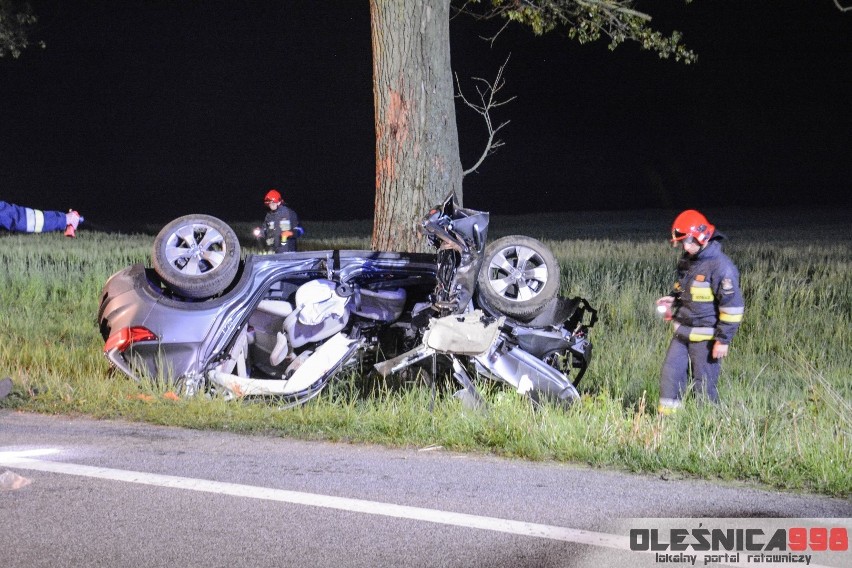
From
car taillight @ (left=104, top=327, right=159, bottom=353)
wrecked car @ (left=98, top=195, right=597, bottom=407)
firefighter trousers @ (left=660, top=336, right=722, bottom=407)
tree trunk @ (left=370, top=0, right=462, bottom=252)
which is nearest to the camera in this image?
wrecked car @ (left=98, top=195, right=597, bottom=407)

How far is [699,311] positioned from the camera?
7.27 meters

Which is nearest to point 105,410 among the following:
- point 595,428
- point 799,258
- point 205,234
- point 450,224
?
point 205,234

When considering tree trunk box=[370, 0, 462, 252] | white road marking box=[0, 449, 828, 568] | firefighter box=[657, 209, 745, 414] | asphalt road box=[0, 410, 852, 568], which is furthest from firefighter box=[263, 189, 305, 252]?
white road marking box=[0, 449, 828, 568]

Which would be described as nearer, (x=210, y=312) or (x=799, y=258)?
(x=210, y=312)

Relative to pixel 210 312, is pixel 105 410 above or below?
below

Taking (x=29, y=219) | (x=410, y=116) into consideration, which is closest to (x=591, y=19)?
(x=410, y=116)

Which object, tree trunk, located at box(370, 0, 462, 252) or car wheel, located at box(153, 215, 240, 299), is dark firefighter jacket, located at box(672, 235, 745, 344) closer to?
car wheel, located at box(153, 215, 240, 299)

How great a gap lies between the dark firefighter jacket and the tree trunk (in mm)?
3873

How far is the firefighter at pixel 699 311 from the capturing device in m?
7.16

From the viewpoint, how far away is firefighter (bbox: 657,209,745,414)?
7.16 meters

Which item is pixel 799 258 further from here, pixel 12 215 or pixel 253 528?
pixel 253 528

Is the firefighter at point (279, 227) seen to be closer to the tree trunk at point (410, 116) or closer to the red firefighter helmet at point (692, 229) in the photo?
the tree trunk at point (410, 116)

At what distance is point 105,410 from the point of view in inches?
284

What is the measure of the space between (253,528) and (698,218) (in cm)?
416
